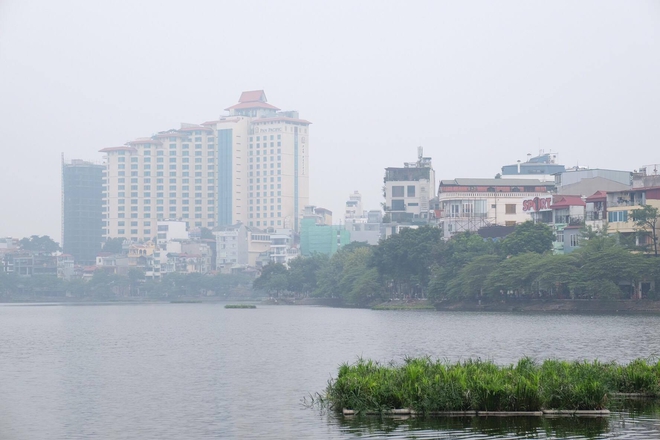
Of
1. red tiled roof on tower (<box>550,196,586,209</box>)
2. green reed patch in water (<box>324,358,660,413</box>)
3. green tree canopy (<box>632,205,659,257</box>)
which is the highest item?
red tiled roof on tower (<box>550,196,586,209</box>)

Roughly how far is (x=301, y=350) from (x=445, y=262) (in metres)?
54.1

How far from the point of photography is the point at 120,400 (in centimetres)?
3103

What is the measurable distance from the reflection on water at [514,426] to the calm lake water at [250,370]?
4cm

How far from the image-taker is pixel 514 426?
2317 centimetres

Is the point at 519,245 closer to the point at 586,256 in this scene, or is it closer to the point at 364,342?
the point at 586,256

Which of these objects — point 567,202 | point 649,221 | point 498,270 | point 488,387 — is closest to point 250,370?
point 488,387

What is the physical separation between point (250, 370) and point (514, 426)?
18205 mm

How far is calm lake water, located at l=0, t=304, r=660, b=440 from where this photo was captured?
78.7ft

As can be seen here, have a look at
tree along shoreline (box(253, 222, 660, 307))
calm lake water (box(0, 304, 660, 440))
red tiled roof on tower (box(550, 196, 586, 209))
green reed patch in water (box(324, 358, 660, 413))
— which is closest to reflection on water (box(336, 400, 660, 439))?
calm lake water (box(0, 304, 660, 440))

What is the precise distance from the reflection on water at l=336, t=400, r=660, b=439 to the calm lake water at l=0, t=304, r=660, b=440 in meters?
0.04

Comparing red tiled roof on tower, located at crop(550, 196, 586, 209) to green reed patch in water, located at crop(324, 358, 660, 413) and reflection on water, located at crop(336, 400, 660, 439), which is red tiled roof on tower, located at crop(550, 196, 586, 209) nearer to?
green reed patch in water, located at crop(324, 358, 660, 413)

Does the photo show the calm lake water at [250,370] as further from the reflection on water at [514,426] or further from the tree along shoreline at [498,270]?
the tree along shoreline at [498,270]

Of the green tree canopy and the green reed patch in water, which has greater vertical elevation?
the green tree canopy

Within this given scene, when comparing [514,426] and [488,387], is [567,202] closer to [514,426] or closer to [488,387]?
[488,387]
